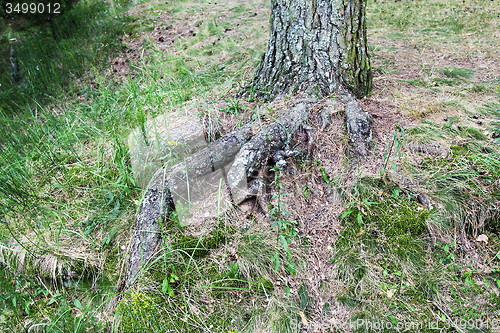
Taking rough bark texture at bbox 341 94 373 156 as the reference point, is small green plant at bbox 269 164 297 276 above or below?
below

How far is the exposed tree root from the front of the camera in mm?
2357

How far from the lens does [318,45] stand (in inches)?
122

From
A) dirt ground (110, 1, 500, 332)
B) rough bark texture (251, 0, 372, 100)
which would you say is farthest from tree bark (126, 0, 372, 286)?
dirt ground (110, 1, 500, 332)

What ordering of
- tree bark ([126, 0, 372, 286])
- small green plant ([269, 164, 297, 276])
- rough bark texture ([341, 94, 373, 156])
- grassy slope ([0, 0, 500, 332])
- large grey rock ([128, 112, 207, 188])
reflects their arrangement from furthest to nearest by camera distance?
large grey rock ([128, 112, 207, 188]) → rough bark texture ([341, 94, 373, 156]) → tree bark ([126, 0, 372, 286]) → small green plant ([269, 164, 297, 276]) → grassy slope ([0, 0, 500, 332])

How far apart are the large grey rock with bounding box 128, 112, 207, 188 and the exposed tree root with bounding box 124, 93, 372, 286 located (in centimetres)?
23

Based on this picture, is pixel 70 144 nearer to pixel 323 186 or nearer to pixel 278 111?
pixel 278 111

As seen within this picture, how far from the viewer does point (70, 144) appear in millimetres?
3551

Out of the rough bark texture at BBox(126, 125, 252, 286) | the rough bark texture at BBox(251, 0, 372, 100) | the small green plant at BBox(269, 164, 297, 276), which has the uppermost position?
the rough bark texture at BBox(251, 0, 372, 100)

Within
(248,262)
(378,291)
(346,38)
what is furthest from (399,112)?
(248,262)

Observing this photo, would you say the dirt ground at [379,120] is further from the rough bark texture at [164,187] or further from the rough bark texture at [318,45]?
the rough bark texture at [164,187]

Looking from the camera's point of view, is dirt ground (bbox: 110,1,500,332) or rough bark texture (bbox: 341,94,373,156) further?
rough bark texture (bbox: 341,94,373,156)

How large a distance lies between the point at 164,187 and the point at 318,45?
2.07 metres

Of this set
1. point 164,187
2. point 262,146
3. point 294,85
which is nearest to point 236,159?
point 262,146

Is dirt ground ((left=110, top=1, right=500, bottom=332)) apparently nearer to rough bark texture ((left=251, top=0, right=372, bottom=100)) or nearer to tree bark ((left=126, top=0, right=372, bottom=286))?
tree bark ((left=126, top=0, right=372, bottom=286))
